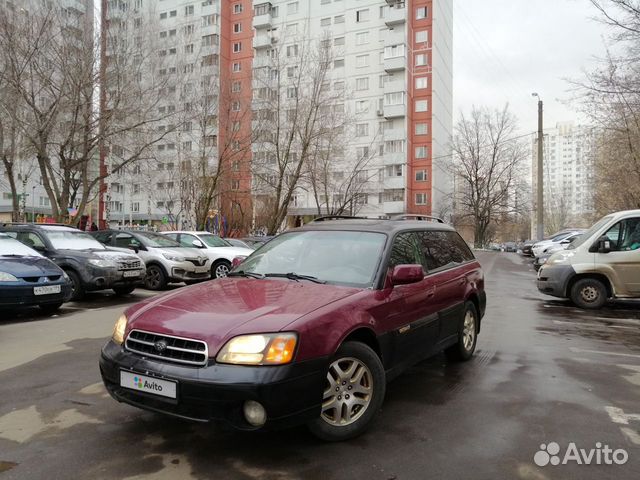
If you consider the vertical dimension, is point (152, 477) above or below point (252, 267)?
below

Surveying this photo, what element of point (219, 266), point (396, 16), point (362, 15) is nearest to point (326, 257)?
point (219, 266)

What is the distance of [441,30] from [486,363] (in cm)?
6378

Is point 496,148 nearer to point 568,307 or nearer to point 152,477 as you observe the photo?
point 568,307

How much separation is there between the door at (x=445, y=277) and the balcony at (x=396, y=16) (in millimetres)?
55450

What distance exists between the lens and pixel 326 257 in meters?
4.29

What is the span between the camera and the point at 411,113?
191ft

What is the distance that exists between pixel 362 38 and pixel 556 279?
53775mm

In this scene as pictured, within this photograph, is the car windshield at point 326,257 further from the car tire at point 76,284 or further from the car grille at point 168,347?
the car tire at point 76,284

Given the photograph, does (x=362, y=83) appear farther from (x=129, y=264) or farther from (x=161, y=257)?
(x=129, y=264)

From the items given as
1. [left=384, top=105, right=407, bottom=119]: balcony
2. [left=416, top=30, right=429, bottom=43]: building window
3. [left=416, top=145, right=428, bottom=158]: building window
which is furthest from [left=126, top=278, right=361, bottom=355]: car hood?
[left=416, top=30, right=429, bottom=43]: building window

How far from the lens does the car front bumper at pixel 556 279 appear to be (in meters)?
10.1

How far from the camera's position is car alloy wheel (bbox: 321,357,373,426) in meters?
3.28

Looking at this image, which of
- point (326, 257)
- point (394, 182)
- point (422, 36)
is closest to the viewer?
point (326, 257)

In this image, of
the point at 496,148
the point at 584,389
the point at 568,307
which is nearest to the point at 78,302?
the point at 584,389
